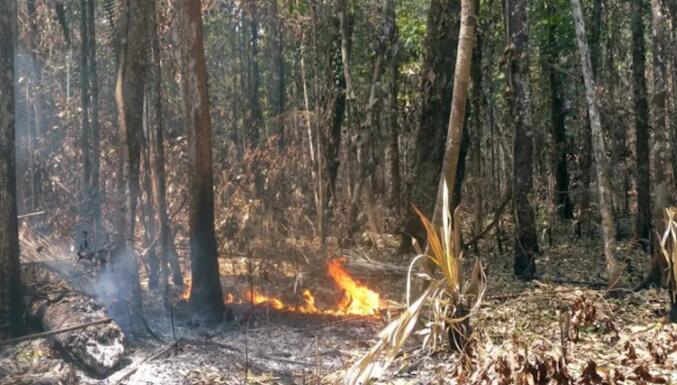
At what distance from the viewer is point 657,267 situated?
10.1 m

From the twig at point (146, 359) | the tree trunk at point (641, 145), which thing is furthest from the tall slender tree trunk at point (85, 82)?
the tree trunk at point (641, 145)

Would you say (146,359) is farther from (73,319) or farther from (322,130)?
(322,130)

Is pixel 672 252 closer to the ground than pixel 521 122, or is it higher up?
closer to the ground

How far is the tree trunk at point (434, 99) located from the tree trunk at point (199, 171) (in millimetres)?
5160

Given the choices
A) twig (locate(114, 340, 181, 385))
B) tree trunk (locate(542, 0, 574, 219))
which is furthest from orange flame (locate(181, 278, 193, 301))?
tree trunk (locate(542, 0, 574, 219))

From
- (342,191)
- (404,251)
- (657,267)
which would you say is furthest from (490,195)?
(657,267)

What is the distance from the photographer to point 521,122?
40.2 ft

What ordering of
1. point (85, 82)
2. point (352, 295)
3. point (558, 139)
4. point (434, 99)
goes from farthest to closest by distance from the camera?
point (558, 139) < point (434, 99) < point (85, 82) < point (352, 295)

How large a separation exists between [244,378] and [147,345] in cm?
207

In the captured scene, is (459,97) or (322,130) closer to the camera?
(459,97)

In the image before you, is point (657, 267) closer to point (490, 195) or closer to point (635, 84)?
point (635, 84)

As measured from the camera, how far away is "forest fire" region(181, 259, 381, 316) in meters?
10.7

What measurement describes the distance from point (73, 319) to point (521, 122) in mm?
7978

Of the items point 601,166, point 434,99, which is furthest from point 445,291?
point 434,99
